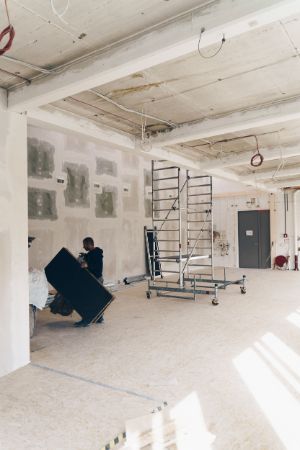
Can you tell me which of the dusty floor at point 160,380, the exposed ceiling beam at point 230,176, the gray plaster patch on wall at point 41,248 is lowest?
the dusty floor at point 160,380

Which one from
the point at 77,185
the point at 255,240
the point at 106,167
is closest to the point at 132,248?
the point at 106,167

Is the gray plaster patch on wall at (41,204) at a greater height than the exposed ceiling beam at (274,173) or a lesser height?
lesser

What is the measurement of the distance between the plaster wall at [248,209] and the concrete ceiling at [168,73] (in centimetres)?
626

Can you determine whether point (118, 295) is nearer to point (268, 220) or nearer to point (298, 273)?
point (298, 273)

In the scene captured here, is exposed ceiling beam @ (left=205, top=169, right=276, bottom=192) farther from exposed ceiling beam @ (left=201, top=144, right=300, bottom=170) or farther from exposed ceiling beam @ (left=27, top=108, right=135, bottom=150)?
exposed ceiling beam @ (left=27, top=108, right=135, bottom=150)

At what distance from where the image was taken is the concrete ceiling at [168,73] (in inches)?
97.4

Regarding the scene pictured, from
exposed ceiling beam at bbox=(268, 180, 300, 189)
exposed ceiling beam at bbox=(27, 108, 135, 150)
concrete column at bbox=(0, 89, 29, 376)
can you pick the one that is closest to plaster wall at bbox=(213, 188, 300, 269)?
exposed ceiling beam at bbox=(268, 180, 300, 189)

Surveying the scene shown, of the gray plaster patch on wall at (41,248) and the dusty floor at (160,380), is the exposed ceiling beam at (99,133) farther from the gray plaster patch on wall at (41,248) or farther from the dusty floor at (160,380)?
the dusty floor at (160,380)

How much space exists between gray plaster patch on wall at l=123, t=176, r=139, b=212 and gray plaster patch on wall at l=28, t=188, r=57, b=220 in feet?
7.65

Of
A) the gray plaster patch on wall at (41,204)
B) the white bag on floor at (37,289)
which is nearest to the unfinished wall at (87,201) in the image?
the gray plaster patch on wall at (41,204)

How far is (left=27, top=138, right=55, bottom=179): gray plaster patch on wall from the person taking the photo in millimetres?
6629

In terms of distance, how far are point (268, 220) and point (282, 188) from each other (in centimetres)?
117

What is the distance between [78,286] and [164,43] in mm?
3581

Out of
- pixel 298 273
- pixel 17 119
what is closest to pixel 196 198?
pixel 298 273
